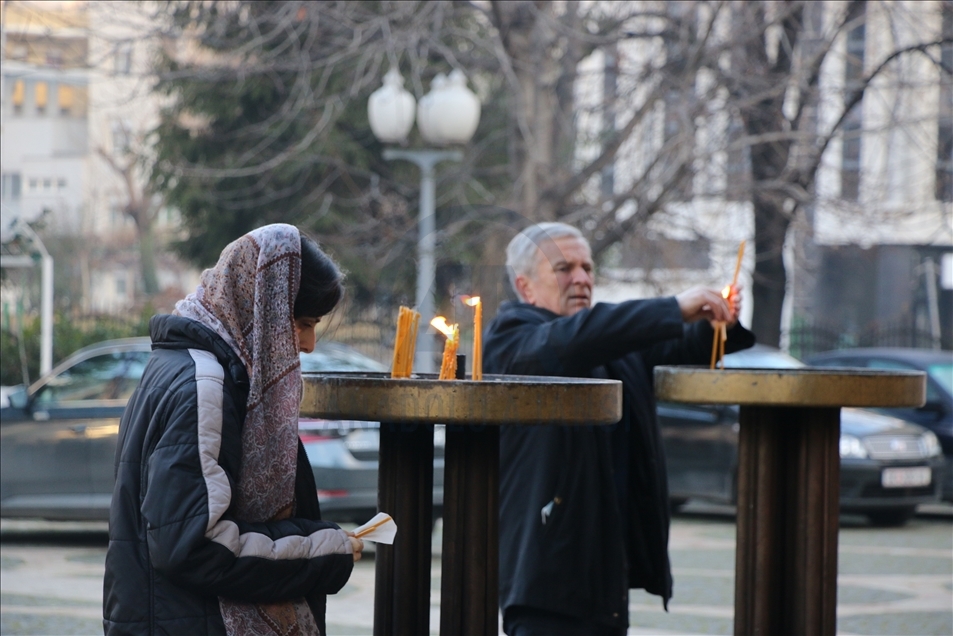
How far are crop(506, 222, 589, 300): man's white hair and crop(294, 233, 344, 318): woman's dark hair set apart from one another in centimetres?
165

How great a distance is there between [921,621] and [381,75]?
10364 mm

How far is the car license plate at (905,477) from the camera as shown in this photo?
39.2 feet

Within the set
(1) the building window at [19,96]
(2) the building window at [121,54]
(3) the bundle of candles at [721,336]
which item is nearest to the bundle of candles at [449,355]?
(3) the bundle of candles at [721,336]

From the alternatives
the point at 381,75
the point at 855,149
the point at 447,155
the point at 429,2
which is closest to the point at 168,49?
the point at 381,75

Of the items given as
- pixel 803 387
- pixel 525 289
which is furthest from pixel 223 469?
pixel 525 289

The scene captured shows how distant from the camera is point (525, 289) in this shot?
4.57m

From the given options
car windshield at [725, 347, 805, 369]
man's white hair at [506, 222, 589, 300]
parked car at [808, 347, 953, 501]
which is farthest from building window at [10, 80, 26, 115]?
man's white hair at [506, 222, 589, 300]

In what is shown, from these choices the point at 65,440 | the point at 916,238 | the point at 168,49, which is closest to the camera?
the point at 65,440

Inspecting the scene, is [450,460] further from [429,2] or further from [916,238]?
[916,238]

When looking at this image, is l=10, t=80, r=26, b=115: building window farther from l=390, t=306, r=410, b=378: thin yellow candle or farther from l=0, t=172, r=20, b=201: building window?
l=390, t=306, r=410, b=378: thin yellow candle

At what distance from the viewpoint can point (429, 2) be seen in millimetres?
12672

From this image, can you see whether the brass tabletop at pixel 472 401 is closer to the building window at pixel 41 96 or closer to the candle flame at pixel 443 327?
the candle flame at pixel 443 327

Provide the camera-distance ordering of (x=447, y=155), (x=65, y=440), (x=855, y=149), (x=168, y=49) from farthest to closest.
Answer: (x=855, y=149), (x=168, y=49), (x=447, y=155), (x=65, y=440)

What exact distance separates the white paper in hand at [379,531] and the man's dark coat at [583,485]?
110 centimetres
